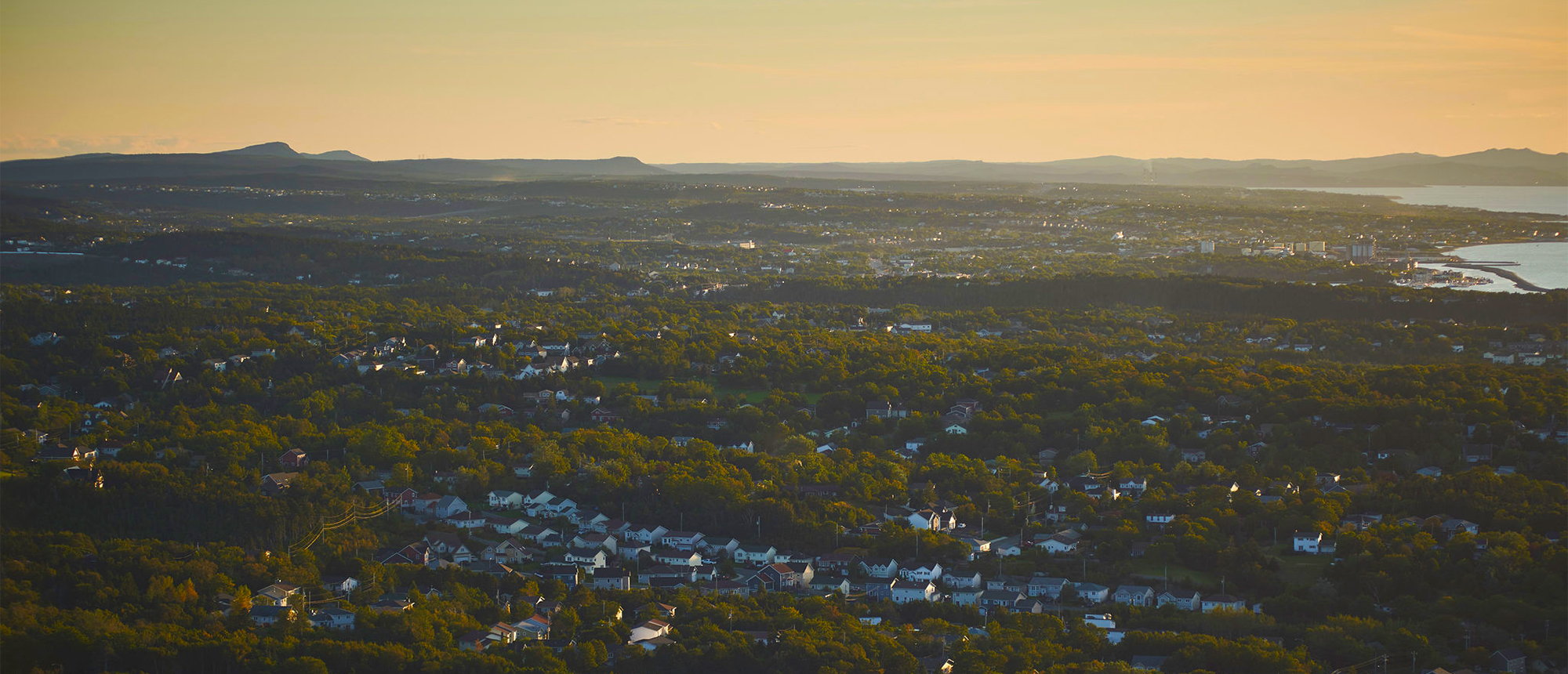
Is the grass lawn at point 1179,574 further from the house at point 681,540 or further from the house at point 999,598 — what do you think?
the house at point 681,540

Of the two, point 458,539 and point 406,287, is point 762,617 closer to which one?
point 458,539

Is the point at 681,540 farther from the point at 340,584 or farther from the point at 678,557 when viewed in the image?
the point at 340,584

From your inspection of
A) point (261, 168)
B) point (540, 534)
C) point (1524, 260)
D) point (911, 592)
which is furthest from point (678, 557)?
point (261, 168)

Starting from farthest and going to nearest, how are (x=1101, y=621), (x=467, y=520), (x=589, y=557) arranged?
1. (x=467, y=520)
2. (x=589, y=557)
3. (x=1101, y=621)

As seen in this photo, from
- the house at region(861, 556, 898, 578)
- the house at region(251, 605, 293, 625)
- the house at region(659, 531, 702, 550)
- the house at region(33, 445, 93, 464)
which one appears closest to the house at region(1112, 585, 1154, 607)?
the house at region(861, 556, 898, 578)

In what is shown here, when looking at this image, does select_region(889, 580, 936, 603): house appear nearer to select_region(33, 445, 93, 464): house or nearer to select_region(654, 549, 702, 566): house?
select_region(654, 549, 702, 566): house
